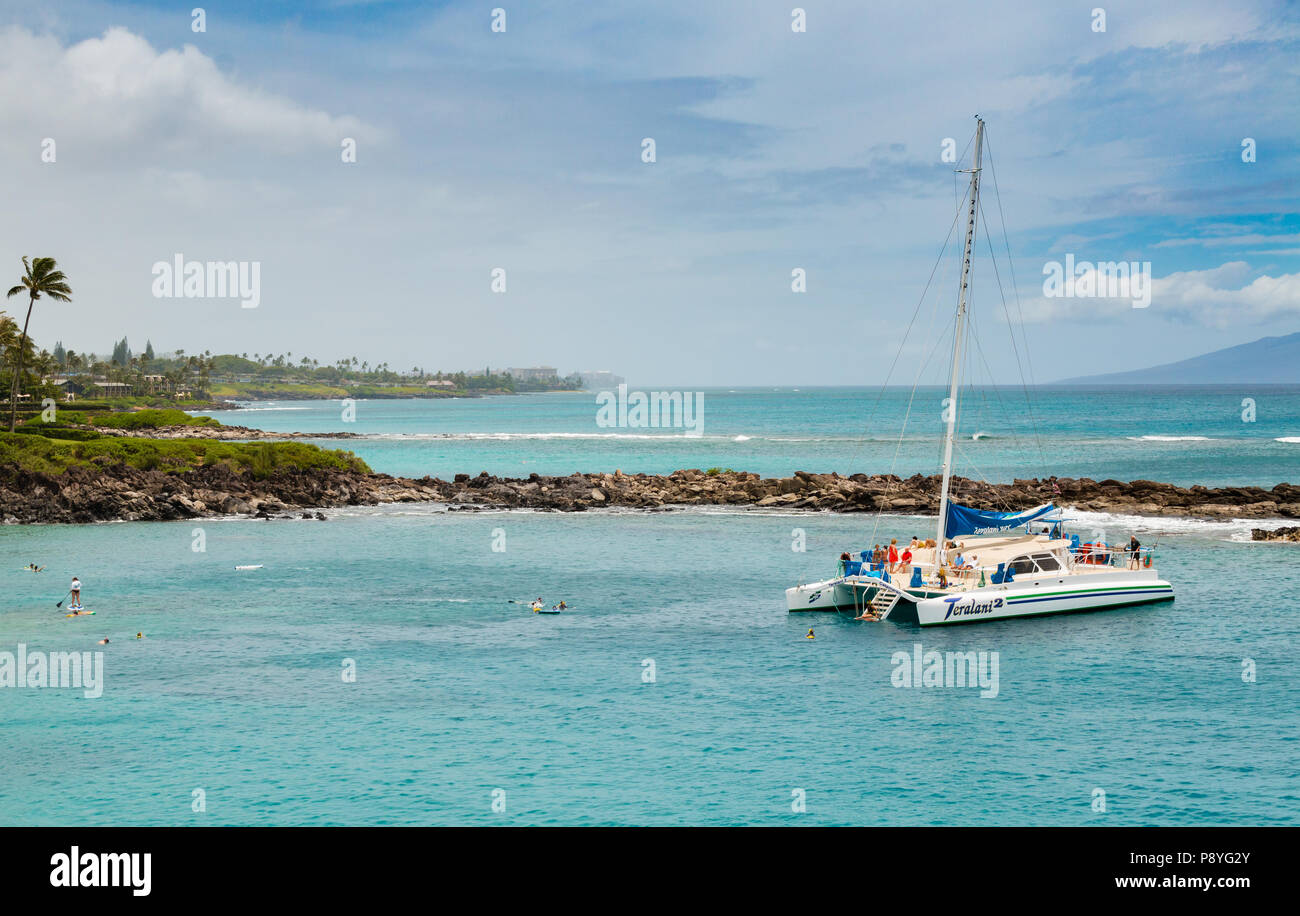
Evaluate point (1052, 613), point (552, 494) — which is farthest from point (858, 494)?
point (1052, 613)

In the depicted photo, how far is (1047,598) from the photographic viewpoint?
39562 mm

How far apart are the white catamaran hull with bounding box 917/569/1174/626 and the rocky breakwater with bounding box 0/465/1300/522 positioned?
2142 centimetres

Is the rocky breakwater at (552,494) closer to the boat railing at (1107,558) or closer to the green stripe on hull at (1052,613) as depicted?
the boat railing at (1107,558)

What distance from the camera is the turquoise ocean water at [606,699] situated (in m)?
22.2

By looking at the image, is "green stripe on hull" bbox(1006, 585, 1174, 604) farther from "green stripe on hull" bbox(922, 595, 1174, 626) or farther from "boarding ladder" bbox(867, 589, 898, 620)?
"boarding ladder" bbox(867, 589, 898, 620)

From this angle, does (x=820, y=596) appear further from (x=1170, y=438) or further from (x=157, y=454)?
(x=1170, y=438)

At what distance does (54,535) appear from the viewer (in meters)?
59.5

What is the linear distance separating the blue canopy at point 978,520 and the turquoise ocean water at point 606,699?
5.15m

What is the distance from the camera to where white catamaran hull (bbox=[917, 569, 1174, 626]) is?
37.6 m

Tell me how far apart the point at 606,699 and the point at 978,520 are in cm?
2089

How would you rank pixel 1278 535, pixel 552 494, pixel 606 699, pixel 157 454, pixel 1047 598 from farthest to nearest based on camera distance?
pixel 552 494, pixel 157 454, pixel 1278 535, pixel 1047 598, pixel 606 699

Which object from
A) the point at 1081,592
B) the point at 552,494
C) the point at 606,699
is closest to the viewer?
the point at 606,699
